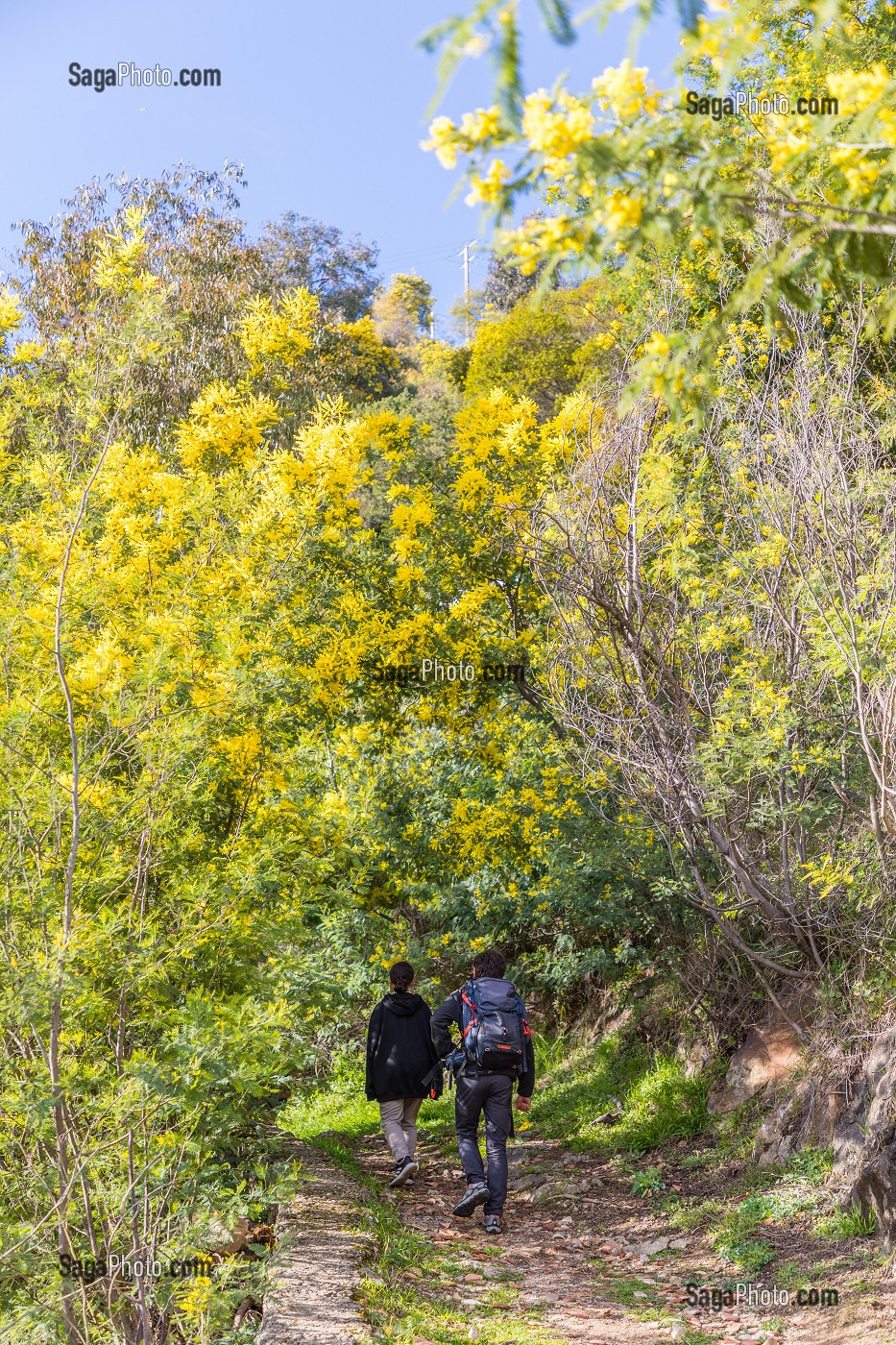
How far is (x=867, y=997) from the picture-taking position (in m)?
5.56

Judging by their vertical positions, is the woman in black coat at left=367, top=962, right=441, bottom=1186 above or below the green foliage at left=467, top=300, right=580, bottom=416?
below

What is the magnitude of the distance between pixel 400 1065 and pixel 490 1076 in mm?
701

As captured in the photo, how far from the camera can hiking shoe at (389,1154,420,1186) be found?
6.10 m

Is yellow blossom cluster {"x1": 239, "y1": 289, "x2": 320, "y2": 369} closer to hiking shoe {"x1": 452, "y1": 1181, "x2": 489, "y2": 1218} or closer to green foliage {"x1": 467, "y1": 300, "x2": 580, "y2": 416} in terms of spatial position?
hiking shoe {"x1": 452, "y1": 1181, "x2": 489, "y2": 1218}

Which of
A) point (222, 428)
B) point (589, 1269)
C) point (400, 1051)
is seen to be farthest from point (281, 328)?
point (589, 1269)

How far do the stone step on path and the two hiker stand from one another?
59cm

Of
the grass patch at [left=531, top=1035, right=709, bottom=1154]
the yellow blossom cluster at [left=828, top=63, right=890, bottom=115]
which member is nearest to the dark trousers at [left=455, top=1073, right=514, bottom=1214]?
the grass patch at [left=531, top=1035, right=709, bottom=1154]

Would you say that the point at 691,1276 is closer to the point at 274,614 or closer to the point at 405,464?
the point at 274,614

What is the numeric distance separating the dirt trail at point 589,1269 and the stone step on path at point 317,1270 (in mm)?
376

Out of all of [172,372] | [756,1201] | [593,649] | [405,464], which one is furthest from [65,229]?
[756,1201]

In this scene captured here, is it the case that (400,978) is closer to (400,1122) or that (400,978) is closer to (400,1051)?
(400,1051)

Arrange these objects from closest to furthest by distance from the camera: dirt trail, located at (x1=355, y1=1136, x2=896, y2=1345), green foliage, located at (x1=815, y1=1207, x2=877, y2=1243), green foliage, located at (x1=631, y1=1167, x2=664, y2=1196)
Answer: dirt trail, located at (x1=355, y1=1136, x2=896, y2=1345), green foliage, located at (x1=815, y1=1207, x2=877, y2=1243), green foliage, located at (x1=631, y1=1167, x2=664, y2=1196)

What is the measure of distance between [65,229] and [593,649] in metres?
11.4

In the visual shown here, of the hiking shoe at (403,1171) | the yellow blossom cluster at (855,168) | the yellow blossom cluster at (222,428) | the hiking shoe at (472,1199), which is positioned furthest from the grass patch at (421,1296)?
the yellow blossom cluster at (222,428)
